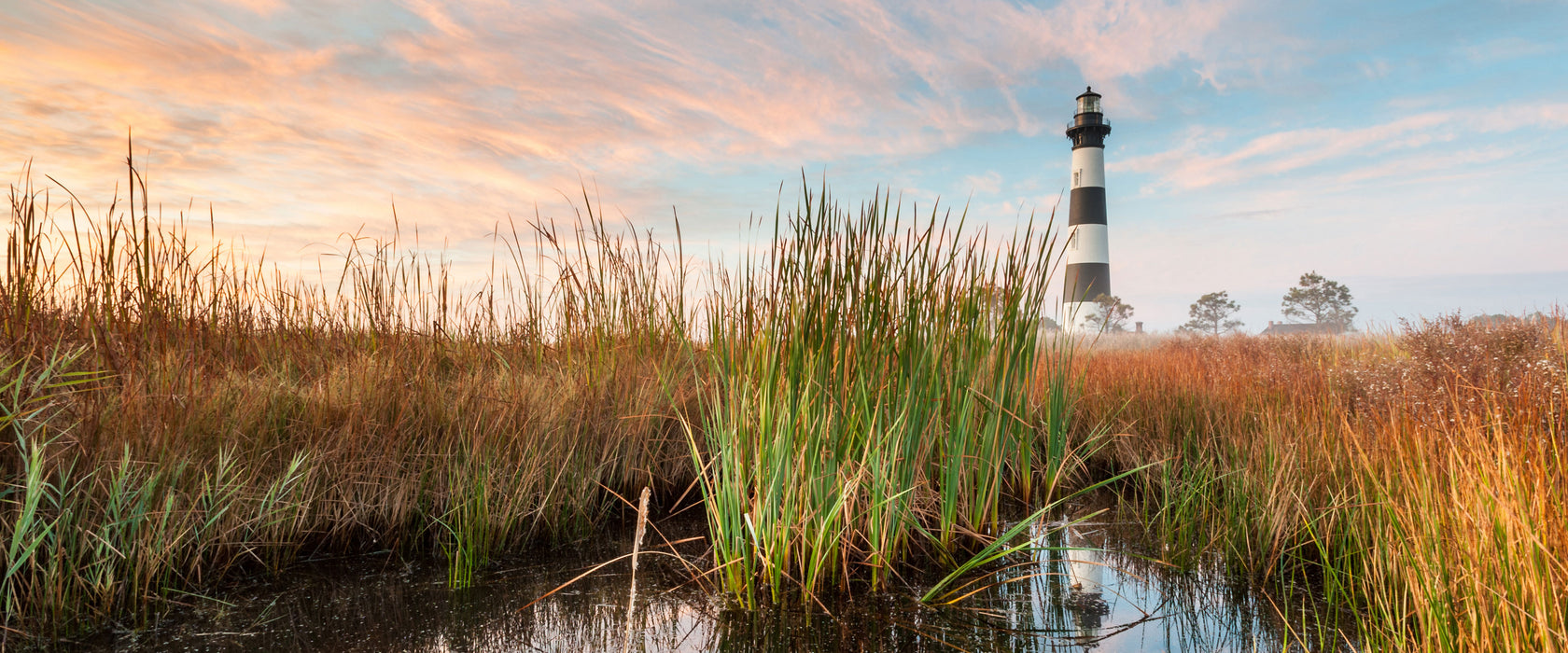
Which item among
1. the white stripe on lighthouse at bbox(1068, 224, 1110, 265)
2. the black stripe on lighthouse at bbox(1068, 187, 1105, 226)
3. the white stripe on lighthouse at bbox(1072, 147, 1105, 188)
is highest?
the white stripe on lighthouse at bbox(1072, 147, 1105, 188)

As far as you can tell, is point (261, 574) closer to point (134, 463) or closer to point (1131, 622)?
point (134, 463)

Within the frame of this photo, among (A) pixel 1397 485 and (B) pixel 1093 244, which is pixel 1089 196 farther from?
(A) pixel 1397 485

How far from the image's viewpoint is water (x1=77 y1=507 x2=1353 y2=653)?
6.53 feet

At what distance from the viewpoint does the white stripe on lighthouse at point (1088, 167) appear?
21562mm

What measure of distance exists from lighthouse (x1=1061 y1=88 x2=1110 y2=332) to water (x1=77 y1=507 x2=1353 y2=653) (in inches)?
755

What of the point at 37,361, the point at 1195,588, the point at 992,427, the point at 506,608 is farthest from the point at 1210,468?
the point at 37,361

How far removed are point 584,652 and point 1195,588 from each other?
6.72 ft

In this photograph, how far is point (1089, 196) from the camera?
69.9 feet

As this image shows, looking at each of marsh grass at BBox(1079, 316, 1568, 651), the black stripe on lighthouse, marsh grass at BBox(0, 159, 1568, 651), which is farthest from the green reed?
the black stripe on lighthouse

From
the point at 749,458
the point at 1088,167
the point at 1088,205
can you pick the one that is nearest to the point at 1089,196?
the point at 1088,205

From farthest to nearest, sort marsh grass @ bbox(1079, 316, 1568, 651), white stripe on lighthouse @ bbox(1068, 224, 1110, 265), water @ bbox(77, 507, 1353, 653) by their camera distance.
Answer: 1. white stripe on lighthouse @ bbox(1068, 224, 1110, 265)
2. water @ bbox(77, 507, 1353, 653)
3. marsh grass @ bbox(1079, 316, 1568, 651)

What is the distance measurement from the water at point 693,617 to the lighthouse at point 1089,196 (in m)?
19.2

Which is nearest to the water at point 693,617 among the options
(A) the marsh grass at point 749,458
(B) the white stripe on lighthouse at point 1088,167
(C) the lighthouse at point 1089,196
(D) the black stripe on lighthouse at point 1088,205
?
(A) the marsh grass at point 749,458

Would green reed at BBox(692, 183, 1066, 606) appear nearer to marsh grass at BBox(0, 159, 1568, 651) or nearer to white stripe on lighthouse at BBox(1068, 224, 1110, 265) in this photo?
marsh grass at BBox(0, 159, 1568, 651)
